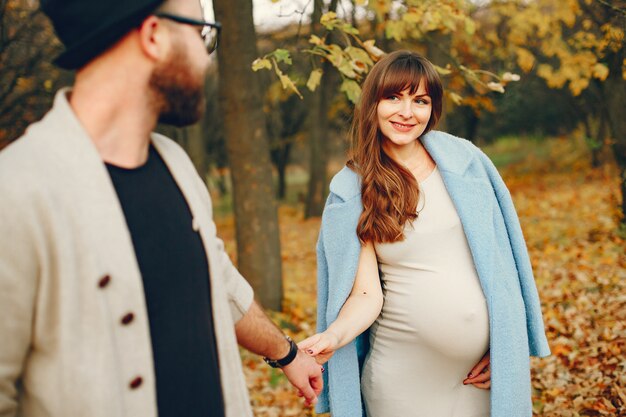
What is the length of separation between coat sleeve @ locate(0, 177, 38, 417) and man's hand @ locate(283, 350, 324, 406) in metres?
1.17

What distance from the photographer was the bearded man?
4.91 feet

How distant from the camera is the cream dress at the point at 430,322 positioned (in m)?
A: 2.90

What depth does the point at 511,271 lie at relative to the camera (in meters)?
2.98

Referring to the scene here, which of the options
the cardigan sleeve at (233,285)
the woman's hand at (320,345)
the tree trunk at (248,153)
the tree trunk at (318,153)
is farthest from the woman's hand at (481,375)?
the tree trunk at (318,153)

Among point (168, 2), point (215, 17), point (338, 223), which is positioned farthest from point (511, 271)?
point (215, 17)

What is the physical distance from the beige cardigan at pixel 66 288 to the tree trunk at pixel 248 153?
205 inches

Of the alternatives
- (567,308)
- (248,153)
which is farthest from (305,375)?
(567,308)

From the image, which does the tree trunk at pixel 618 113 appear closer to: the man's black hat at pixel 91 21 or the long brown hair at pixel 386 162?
the long brown hair at pixel 386 162

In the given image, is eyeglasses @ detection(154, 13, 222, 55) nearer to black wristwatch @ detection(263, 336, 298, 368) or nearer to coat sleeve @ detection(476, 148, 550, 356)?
black wristwatch @ detection(263, 336, 298, 368)

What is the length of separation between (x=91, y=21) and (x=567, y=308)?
611cm

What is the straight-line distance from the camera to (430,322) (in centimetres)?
291

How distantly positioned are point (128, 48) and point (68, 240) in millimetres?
579

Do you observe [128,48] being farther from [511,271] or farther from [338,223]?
[511,271]

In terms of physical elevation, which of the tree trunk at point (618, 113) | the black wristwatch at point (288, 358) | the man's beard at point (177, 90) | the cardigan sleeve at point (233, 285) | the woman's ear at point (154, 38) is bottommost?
the tree trunk at point (618, 113)
